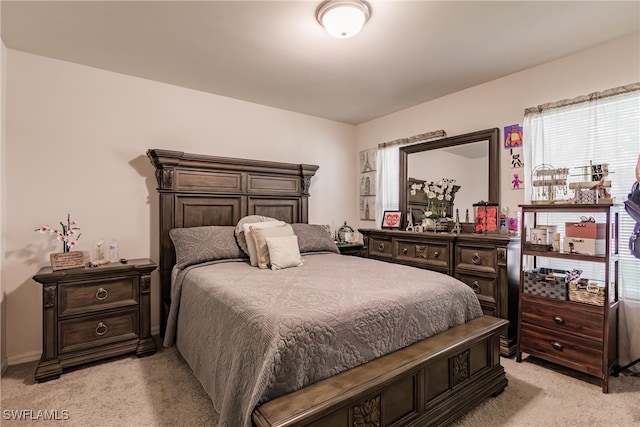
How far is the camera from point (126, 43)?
7.82 ft

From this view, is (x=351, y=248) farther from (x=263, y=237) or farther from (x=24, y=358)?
(x=24, y=358)

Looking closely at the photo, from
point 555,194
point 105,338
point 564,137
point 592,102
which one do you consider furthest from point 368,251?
point 105,338

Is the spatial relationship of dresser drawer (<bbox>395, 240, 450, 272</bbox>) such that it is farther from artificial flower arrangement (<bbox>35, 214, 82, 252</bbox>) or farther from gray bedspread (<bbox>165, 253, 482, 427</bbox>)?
artificial flower arrangement (<bbox>35, 214, 82, 252</bbox>)

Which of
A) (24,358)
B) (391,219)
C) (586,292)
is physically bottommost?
(24,358)

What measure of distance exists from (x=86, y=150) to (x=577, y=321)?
4151 millimetres

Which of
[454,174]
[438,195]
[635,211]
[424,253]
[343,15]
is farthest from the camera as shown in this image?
[438,195]

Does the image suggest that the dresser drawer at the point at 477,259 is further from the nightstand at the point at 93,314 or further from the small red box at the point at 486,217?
the nightstand at the point at 93,314

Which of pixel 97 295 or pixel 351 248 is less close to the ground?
pixel 351 248

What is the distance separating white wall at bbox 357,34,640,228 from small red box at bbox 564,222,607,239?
1.92ft

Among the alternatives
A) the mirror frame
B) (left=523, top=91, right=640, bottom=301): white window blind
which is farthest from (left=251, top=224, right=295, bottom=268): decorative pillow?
(left=523, top=91, right=640, bottom=301): white window blind

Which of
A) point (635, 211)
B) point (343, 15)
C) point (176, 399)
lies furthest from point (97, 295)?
point (635, 211)

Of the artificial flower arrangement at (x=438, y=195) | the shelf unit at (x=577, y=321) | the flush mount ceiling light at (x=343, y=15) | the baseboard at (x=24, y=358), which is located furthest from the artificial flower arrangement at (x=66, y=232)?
the shelf unit at (x=577, y=321)

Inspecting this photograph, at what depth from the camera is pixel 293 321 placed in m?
1.39

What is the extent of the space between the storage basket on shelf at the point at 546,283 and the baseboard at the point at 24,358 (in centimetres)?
401
